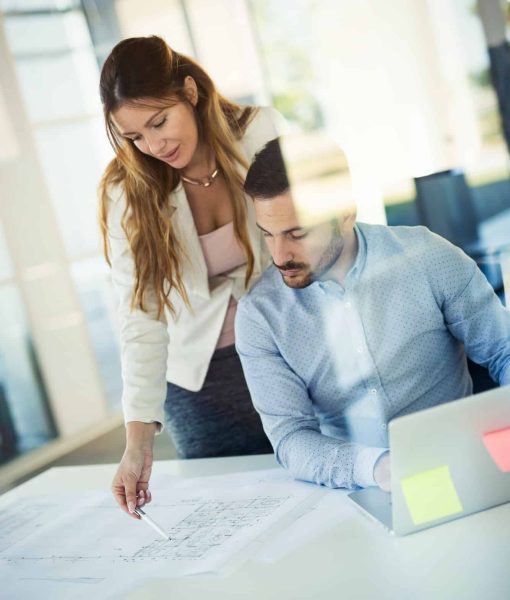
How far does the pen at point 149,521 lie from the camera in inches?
42.9

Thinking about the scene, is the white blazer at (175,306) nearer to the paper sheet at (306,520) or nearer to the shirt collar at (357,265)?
the shirt collar at (357,265)

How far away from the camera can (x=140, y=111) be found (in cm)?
135

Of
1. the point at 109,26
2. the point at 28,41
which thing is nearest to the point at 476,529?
the point at 109,26

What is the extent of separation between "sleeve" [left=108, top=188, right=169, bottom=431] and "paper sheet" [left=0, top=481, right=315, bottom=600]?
0.19 metres

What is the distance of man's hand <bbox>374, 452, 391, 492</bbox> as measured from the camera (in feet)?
3.35

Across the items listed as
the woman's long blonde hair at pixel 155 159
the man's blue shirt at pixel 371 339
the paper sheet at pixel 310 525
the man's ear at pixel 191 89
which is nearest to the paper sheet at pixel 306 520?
the paper sheet at pixel 310 525

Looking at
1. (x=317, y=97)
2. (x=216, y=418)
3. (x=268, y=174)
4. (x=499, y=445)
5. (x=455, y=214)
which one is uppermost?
(x=317, y=97)

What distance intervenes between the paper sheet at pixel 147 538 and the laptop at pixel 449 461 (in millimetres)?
206

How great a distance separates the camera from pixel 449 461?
0.87 m

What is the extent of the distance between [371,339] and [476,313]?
181 mm

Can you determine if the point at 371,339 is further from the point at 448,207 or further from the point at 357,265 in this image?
the point at 448,207

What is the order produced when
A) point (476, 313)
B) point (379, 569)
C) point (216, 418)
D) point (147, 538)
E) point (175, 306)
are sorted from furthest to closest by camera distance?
point (216, 418)
point (175, 306)
point (476, 313)
point (147, 538)
point (379, 569)

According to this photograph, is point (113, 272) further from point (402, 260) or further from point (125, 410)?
point (402, 260)

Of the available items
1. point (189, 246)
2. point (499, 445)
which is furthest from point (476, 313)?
point (189, 246)
